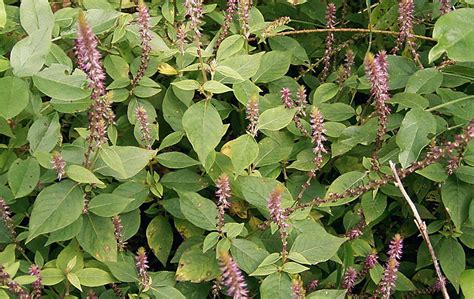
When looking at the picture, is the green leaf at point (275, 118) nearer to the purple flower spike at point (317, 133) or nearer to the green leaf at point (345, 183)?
the purple flower spike at point (317, 133)

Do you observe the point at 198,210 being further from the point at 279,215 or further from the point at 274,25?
the point at 274,25

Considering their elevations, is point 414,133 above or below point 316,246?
above

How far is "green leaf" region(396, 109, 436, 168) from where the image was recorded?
6.05ft

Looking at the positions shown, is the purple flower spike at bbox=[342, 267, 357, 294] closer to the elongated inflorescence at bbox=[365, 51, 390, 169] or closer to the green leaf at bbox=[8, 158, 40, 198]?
the elongated inflorescence at bbox=[365, 51, 390, 169]

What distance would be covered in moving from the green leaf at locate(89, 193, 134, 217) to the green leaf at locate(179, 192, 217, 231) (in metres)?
0.16

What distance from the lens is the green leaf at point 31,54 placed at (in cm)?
172

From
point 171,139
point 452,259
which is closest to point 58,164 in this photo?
point 171,139

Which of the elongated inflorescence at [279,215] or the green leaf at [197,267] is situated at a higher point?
the elongated inflorescence at [279,215]

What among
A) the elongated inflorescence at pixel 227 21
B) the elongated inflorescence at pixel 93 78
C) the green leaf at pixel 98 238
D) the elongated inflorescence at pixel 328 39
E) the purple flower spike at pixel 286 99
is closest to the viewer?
the elongated inflorescence at pixel 93 78

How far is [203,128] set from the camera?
70.2 inches

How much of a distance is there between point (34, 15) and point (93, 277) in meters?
0.73

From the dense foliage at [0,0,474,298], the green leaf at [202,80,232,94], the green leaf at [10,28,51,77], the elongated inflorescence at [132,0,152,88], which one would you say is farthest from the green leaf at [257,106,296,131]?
the green leaf at [10,28,51,77]

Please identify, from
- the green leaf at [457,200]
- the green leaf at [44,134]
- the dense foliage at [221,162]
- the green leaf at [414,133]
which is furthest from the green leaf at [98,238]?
the green leaf at [457,200]

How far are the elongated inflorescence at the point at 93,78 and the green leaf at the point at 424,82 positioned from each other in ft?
2.84
